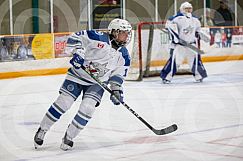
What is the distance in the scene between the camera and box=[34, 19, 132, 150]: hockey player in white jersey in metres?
4.52

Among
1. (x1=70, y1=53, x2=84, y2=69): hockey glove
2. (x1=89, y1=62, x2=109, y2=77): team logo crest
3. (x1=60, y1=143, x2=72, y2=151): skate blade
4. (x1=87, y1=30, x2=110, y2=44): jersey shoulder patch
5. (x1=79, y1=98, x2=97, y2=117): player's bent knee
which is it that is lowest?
(x1=60, y1=143, x2=72, y2=151): skate blade

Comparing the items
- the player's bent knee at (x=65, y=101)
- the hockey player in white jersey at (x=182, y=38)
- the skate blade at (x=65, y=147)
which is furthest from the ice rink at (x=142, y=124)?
the player's bent knee at (x=65, y=101)

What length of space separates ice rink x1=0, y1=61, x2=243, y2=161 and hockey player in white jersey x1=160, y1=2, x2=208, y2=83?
20 centimetres

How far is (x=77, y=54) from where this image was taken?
447 cm

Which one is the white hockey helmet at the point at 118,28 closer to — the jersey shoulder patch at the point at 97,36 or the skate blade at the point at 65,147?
the jersey shoulder patch at the point at 97,36

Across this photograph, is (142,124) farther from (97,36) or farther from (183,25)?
(183,25)

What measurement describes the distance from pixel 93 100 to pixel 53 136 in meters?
0.81

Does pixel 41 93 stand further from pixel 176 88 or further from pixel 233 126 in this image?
pixel 233 126

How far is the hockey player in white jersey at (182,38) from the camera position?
31.5 feet

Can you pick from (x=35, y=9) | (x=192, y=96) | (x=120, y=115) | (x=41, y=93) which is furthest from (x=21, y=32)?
(x=120, y=115)

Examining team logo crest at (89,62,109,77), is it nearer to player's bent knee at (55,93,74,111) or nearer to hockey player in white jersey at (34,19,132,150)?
hockey player in white jersey at (34,19,132,150)

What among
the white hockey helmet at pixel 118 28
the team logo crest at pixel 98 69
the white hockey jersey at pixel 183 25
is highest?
the white hockey jersey at pixel 183 25

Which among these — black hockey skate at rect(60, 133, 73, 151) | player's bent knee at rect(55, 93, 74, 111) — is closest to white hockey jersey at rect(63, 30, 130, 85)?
player's bent knee at rect(55, 93, 74, 111)

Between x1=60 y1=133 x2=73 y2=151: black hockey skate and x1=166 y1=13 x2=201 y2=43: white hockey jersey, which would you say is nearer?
x1=60 y1=133 x2=73 y2=151: black hockey skate
